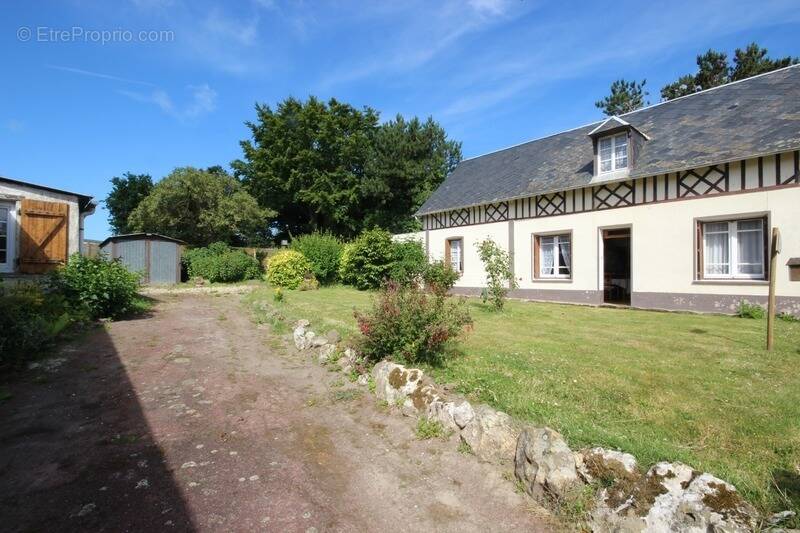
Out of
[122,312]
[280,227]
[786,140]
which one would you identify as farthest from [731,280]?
[280,227]

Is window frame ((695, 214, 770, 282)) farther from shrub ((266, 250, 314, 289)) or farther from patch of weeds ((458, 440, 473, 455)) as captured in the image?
shrub ((266, 250, 314, 289))

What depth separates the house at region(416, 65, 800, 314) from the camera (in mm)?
8992

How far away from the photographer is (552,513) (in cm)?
279

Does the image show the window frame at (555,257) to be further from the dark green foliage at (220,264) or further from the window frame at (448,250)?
the dark green foliage at (220,264)

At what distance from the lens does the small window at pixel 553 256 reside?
42.2 feet

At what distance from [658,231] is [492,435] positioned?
31.5 ft

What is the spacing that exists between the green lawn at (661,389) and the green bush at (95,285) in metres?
6.07

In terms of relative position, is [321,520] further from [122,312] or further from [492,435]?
[122,312]

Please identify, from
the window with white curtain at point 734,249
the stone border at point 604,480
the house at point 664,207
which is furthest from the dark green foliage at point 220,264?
the window with white curtain at point 734,249

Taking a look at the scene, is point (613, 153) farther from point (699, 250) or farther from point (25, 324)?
point (25, 324)

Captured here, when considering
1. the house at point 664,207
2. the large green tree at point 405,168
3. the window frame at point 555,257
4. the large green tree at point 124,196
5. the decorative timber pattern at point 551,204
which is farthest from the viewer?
the large green tree at point 124,196

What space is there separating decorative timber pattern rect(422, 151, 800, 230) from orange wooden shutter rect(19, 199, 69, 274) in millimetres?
12590

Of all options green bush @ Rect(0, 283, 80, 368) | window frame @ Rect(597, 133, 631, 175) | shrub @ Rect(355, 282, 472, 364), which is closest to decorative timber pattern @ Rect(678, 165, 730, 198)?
window frame @ Rect(597, 133, 631, 175)

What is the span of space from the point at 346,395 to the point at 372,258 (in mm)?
11047
